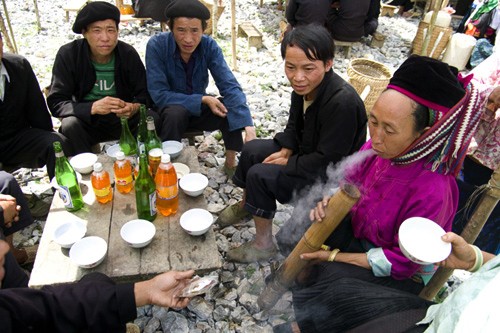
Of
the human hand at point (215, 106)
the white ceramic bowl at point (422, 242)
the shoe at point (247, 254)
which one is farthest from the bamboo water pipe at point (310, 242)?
the human hand at point (215, 106)

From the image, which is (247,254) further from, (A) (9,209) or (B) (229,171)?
(A) (9,209)

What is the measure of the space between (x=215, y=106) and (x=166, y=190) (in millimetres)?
1828

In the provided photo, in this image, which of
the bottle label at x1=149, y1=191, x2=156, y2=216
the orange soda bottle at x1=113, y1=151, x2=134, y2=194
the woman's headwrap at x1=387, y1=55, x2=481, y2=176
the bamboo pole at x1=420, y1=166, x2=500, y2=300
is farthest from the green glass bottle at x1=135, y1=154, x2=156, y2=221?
the bamboo pole at x1=420, y1=166, x2=500, y2=300

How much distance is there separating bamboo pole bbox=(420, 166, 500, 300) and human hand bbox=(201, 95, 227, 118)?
9.11 ft

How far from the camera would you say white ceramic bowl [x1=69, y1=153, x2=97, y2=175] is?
9.93 feet

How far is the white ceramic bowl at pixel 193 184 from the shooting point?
2859 mm

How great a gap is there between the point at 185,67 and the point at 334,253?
297cm

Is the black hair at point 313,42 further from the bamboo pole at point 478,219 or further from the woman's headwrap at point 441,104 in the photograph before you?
the bamboo pole at point 478,219

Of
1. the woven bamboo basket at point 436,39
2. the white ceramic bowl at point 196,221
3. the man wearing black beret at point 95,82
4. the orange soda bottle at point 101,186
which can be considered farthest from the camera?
the woven bamboo basket at point 436,39

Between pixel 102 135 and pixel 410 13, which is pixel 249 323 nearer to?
pixel 102 135

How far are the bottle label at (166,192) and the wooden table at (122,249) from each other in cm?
17

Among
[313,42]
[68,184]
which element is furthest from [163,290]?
[313,42]

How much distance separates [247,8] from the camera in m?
11.4

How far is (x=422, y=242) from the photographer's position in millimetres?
1867
